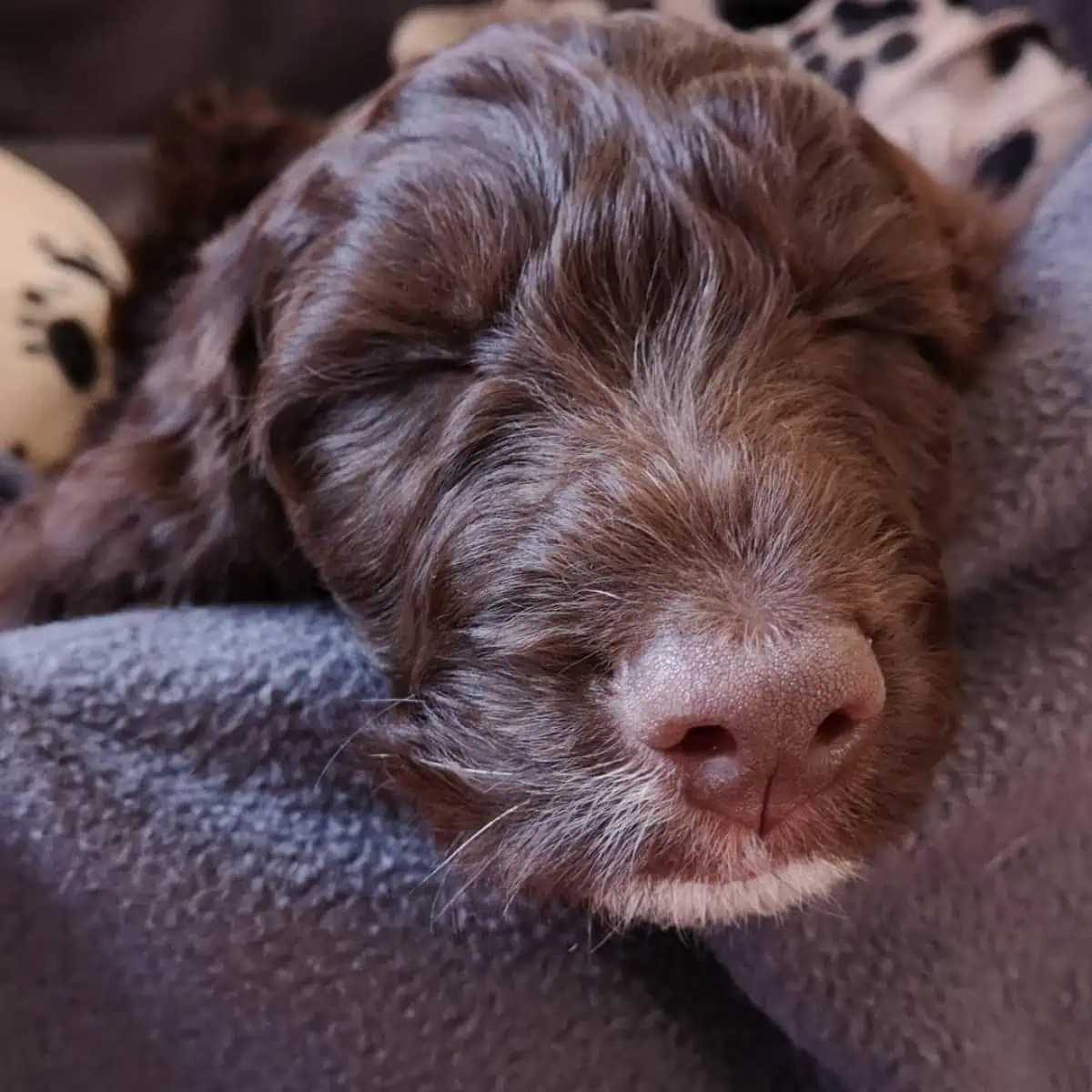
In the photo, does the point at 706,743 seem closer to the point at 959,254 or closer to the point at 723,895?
the point at 723,895

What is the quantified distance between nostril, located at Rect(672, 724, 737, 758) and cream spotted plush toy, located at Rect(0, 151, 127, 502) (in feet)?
4.44

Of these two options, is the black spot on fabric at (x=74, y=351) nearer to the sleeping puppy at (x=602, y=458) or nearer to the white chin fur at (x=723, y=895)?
the sleeping puppy at (x=602, y=458)

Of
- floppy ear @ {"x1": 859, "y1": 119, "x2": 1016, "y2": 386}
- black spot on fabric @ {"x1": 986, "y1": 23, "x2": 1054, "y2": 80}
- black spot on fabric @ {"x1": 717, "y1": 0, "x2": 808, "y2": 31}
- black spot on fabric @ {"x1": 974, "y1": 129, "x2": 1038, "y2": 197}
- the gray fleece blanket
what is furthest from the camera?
black spot on fabric @ {"x1": 717, "y1": 0, "x2": 808, "y2": 31}

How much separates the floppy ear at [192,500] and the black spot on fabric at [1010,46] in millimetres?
1264

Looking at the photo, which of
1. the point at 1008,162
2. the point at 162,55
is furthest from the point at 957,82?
the point at 162,55

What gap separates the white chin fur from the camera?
1068mm

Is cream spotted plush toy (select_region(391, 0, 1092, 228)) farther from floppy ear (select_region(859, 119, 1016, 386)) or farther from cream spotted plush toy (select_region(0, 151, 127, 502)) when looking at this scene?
cream spotted plush toy (select_region(0, 151, 127, 502))

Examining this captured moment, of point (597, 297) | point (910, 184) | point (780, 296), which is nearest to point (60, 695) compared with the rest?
point (597, 297)

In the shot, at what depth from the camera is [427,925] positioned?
48.1 inches

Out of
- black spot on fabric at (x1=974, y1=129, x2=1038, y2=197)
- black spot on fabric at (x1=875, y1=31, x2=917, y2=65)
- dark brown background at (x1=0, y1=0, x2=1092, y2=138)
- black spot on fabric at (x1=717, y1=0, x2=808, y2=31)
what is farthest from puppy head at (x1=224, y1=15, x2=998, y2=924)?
dark brown background at (x1=0, y1=0, x2=1092, y2=138)

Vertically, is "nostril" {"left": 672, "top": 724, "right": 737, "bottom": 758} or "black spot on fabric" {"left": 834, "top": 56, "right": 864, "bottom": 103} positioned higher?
"black spot on fabric" {"left": 834, "top": 56, "right": 864, "bottom": 103}

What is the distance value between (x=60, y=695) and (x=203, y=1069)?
37 cm

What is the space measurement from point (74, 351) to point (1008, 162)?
1525 mm

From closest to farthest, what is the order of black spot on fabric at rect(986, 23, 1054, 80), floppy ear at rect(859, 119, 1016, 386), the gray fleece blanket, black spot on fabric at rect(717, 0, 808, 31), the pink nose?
the pink nose → the gray fleece blanket → floppy ear at rect(859, 119, 1016, 386) → black spot on fabric at rect(986, 23, 1054, 80) → black spot on fabric at rect(717, 0, 808, 31)
